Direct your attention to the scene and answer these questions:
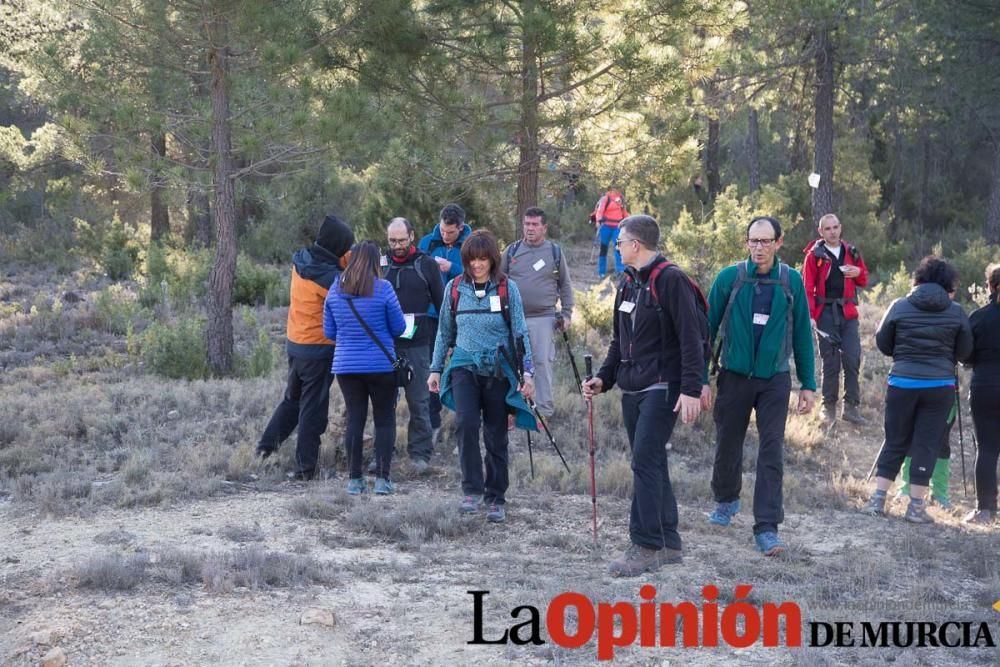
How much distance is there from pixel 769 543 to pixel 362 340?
9.92 feet

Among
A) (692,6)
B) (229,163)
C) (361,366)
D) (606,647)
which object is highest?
(692,6)

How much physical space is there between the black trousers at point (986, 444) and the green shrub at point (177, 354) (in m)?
7.85

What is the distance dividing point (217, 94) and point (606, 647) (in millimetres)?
8206

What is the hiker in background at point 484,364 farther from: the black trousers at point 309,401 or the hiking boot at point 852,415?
the hiking boot at point 852,415

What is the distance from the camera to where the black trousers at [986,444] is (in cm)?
766

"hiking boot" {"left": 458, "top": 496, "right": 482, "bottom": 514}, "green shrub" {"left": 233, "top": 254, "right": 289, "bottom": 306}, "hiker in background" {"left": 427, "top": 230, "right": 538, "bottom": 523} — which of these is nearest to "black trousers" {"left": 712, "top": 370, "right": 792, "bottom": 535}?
"hiker in background" {"left": 427, "top": 230, "right": 538, "bottom": 523}

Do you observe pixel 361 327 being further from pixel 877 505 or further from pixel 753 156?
pixel 753 156

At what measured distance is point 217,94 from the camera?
11250mm

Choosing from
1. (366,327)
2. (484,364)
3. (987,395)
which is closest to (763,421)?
(484,364)

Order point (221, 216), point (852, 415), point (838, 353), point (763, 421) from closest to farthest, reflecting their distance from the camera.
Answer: point (763, 421) → point (838, 353) → point (852, 415) → point (221, 216)

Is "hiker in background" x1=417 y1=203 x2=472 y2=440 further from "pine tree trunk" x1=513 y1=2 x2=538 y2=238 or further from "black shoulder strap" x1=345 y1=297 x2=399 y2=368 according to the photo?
"pine tree trunk" x1=513 y1=2 x2=538 y2=238

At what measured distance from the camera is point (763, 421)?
651 centimetres

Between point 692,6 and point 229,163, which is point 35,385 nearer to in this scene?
point 229,163

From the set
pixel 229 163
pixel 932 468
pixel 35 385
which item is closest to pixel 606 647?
pixel 932 468
